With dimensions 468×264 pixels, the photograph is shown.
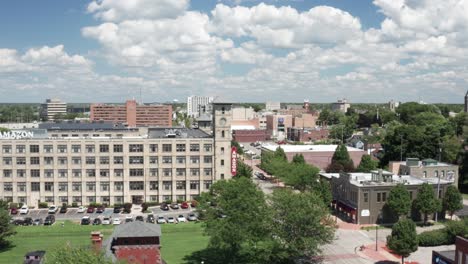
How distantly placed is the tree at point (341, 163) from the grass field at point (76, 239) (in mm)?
45457

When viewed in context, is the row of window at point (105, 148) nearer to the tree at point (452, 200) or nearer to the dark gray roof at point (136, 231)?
the tree at point (452, 200)

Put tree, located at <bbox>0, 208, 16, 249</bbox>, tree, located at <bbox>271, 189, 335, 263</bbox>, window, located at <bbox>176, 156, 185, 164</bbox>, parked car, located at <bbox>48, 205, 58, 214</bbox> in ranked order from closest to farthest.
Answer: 1. tree, located at <bbox>271, 189, 335, 263</bbox>
2. tree, located at <bbox>0, 208, 16, 249</bbox>
3. parked car, located at <bbox>48, 205, 58, 214</bbox>
4. window, located at <bbox>176, 156, 185, 164</bbox>

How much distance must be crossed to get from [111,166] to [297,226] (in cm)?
5454

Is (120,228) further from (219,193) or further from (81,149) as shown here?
(81,149)

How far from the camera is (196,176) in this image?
9806cm

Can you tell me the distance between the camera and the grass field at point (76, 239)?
198ft

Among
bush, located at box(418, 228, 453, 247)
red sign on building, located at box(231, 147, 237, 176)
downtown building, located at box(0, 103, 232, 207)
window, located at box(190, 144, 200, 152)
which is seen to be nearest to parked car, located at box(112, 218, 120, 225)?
downtown building, located at box(0, 103, 232, 207)

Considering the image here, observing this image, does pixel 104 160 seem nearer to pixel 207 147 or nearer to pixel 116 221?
pixel 116 221

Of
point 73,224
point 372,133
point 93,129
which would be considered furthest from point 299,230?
point 372,133

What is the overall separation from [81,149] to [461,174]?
282 feet

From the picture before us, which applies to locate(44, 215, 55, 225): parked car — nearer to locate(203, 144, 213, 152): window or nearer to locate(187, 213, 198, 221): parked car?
locate(187, 213, 198, 221): parked car

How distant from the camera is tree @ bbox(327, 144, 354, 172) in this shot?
362ft

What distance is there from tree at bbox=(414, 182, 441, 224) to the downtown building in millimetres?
39251

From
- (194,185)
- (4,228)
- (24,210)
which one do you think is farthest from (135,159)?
(4,228)
